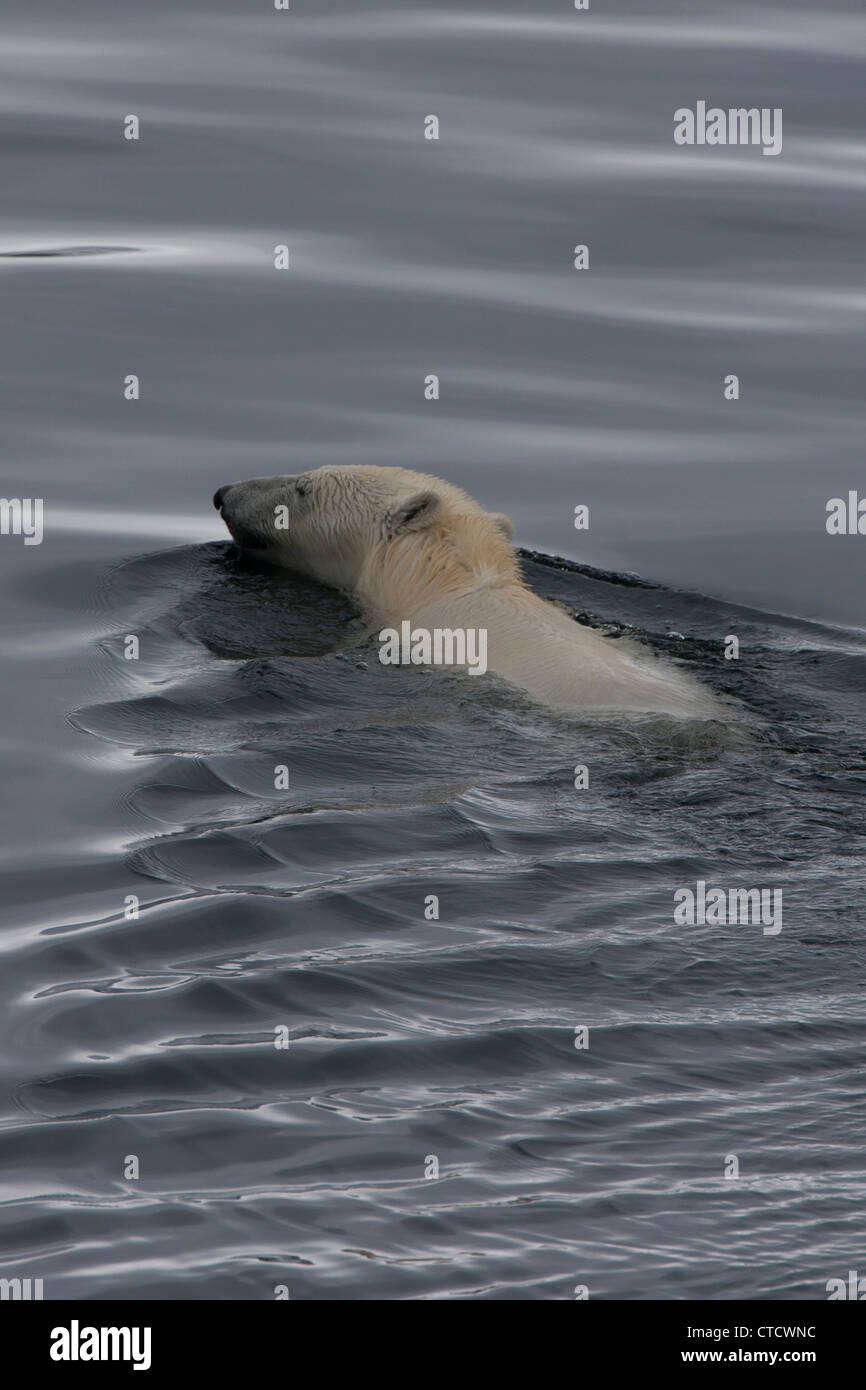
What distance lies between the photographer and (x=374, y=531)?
37.4ft

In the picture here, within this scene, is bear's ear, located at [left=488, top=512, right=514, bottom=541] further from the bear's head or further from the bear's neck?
the bear's neck

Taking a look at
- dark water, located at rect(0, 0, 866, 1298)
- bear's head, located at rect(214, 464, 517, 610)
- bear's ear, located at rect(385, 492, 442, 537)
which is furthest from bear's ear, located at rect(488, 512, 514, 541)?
dark water, located at rect(0, 0, 866, 1298)

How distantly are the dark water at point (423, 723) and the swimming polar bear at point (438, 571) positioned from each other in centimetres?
26

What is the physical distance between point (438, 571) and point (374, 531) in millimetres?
696

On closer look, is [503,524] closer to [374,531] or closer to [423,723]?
[374,531]

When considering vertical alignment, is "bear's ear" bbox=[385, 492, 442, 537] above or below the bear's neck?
above

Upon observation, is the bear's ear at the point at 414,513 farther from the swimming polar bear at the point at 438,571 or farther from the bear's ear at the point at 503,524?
the bear's ear at the point at 503,524

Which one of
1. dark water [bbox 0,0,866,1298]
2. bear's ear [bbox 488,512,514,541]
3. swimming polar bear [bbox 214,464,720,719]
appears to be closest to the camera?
dark water [bbox 0,0,866,1298]

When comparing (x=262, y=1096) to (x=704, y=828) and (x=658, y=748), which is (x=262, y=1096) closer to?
(x=704, y=828)

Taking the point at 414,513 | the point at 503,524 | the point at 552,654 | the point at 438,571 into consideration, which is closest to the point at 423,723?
the point at 552,654

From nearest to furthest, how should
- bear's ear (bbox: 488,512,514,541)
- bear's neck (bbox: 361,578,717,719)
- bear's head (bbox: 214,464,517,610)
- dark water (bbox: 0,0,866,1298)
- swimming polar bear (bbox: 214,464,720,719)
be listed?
dark water (bbox: 0,0,866,1298)
bear's neck (bbox: 361,578,717,719)
swimming polar bear (bbox: 214,464,720,719)
bear's head (bbox: 214,464,517,610)
bear's ear (bbox: 488,512,514,541)

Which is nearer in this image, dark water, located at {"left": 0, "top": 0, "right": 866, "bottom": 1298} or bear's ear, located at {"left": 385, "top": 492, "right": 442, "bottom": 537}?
dark water, located at {"left": 0, "top": 0, "right": 866, "bottom": 1298}

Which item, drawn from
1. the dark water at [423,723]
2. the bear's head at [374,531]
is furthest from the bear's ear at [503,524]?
the dark water at [423,723]

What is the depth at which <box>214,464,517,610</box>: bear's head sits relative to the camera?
1093 cm
